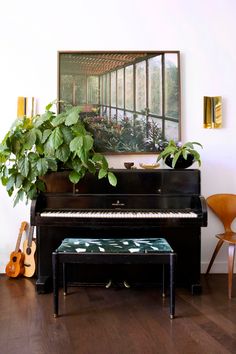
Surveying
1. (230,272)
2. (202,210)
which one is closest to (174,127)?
(202,210)

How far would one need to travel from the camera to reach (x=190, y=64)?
3.61 metres

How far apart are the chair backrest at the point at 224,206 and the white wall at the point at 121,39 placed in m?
0.51

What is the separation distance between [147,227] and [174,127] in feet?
3.86

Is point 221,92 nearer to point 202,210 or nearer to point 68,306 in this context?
point 202,210

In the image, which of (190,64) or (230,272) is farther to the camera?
(190,64)

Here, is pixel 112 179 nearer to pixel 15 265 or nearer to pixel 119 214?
pixel 119 214

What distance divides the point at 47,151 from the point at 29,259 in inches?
47.1

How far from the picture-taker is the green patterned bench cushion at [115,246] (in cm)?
262

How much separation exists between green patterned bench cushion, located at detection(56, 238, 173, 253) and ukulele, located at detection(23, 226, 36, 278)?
77cm

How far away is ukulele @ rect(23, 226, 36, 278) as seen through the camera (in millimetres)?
3469

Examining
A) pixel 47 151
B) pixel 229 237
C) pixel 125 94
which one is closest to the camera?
pixel 47 151

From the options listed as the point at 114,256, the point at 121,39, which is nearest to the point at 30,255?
the point at 114,256

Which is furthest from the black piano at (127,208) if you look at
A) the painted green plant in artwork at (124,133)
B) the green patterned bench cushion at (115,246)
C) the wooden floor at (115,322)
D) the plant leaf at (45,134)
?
the painted green plant in artwork at (124,133)

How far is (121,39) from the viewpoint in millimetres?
3592
